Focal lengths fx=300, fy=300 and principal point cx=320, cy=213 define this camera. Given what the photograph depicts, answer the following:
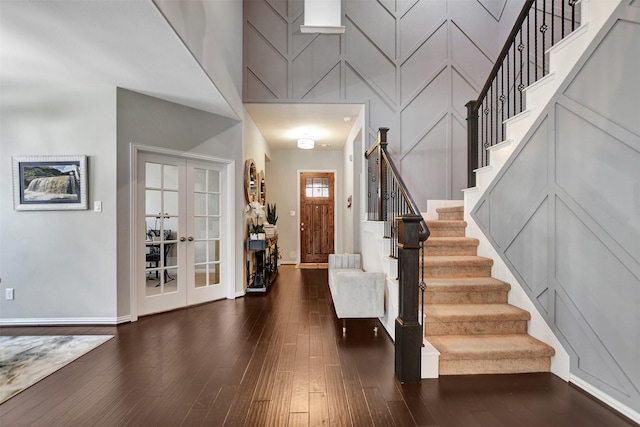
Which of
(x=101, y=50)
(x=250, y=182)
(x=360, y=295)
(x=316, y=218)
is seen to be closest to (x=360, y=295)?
(x=360, y=295)

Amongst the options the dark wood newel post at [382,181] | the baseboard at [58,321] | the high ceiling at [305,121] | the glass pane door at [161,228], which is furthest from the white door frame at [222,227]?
the dark wood newel post at [382,181]

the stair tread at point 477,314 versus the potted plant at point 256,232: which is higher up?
the potted plant at point 256,232

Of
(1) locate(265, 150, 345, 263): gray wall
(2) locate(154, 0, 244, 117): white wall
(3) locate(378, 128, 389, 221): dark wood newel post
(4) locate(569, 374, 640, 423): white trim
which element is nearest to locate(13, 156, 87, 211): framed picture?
(2) locate(154, 0, 244, 117): white wall

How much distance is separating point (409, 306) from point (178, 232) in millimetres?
3129

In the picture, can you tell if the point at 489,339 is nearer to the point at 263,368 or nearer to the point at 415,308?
the point at 415,308

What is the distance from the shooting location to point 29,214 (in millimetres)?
3330

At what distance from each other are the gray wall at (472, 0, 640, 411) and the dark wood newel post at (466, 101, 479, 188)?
1107 mm

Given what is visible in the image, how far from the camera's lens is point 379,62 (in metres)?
4.61

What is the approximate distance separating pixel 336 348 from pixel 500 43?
4.99 metres

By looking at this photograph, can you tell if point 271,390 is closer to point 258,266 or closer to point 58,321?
point 58,321

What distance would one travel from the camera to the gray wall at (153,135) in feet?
11.3

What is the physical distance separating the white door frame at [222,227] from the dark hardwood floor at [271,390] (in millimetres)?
692

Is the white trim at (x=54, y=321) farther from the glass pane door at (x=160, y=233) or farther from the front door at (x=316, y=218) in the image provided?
the front door at (x=316, y=218)

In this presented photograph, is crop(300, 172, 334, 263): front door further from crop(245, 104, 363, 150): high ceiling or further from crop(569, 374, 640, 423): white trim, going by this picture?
crop(569, 374, 640, 423): white trim
